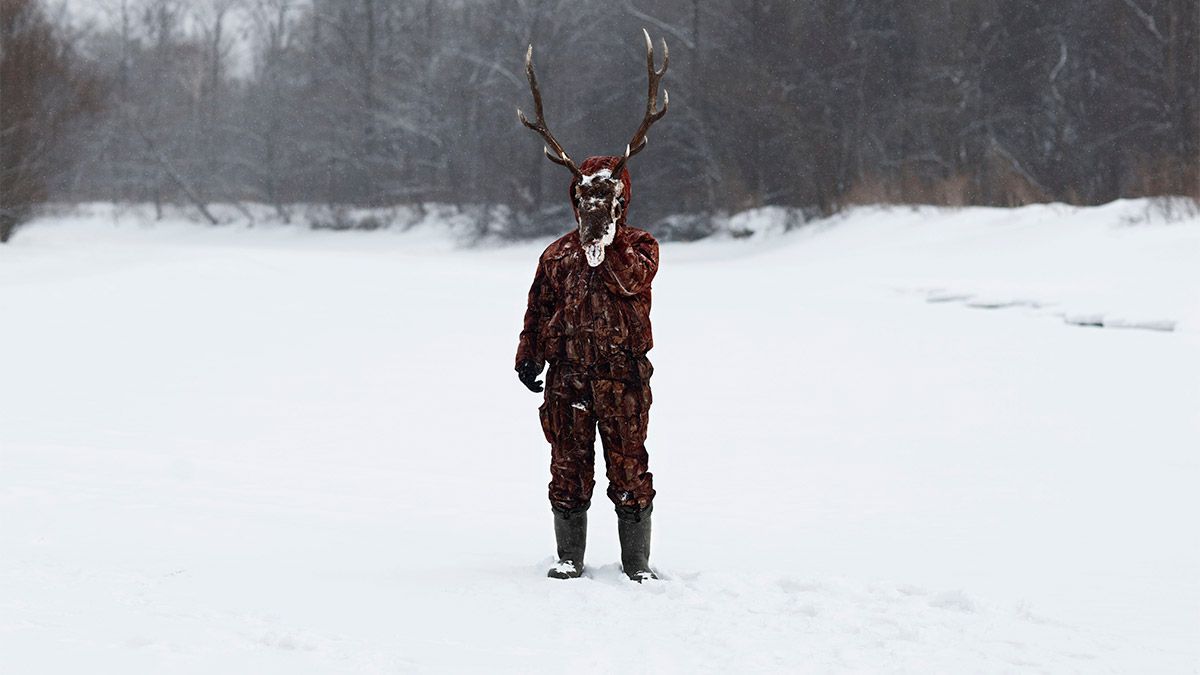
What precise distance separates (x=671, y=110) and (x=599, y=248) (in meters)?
34.8

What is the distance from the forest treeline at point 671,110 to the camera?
30.5 m

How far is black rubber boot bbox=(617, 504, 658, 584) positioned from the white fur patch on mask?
985mm

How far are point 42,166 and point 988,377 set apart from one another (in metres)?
21.9

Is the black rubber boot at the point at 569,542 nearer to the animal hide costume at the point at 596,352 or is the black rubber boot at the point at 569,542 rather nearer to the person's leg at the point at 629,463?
the animal hide costume at the point at 596,352

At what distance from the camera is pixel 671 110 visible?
3928 centimetres

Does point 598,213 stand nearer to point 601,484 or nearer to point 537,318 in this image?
point 537,318

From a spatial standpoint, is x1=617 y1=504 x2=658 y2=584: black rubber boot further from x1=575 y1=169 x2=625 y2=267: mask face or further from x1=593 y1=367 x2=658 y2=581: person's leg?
x1=575 y1=169 x2=625 y2=267: mask face

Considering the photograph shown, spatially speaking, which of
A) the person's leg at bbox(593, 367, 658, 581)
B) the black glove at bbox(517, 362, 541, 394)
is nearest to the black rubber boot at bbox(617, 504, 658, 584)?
the person's leg at bbox(593, 367, 658, 581)

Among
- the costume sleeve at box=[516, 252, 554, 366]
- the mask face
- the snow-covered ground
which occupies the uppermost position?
the mask face

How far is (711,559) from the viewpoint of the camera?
20.0 feet

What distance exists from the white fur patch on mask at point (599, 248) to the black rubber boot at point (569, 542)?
3.27ft

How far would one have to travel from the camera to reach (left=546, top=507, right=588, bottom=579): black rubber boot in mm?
5277

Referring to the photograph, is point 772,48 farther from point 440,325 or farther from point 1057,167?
point 440,325

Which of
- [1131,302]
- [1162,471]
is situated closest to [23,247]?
[1131,302]
